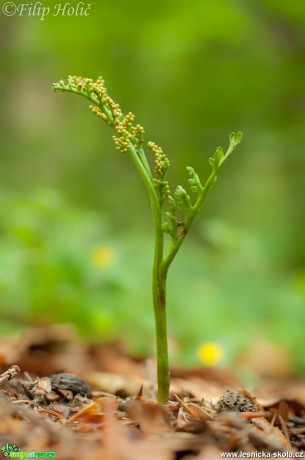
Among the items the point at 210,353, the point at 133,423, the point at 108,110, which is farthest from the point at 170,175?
the point at 133,423

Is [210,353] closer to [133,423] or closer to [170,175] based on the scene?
[133,423]

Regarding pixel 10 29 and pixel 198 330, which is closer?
pixel 198 330

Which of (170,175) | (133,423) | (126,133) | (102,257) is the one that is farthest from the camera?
(170,175)

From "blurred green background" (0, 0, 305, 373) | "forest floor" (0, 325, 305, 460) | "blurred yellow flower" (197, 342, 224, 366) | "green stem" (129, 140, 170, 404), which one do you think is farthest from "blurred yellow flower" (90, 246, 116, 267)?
"green stem" (129, 140, 170, 404)

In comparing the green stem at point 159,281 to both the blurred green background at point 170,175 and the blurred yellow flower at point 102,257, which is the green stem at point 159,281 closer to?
the blurred green background at point 170,175

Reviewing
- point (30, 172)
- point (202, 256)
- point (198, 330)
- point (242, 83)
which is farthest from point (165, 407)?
point (30, 172)

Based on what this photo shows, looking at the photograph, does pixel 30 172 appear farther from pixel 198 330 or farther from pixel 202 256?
pixel 198 330

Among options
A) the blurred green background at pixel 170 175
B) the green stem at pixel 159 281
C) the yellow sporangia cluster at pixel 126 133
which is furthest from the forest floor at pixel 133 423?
the blurred green background at pixel 170 175
